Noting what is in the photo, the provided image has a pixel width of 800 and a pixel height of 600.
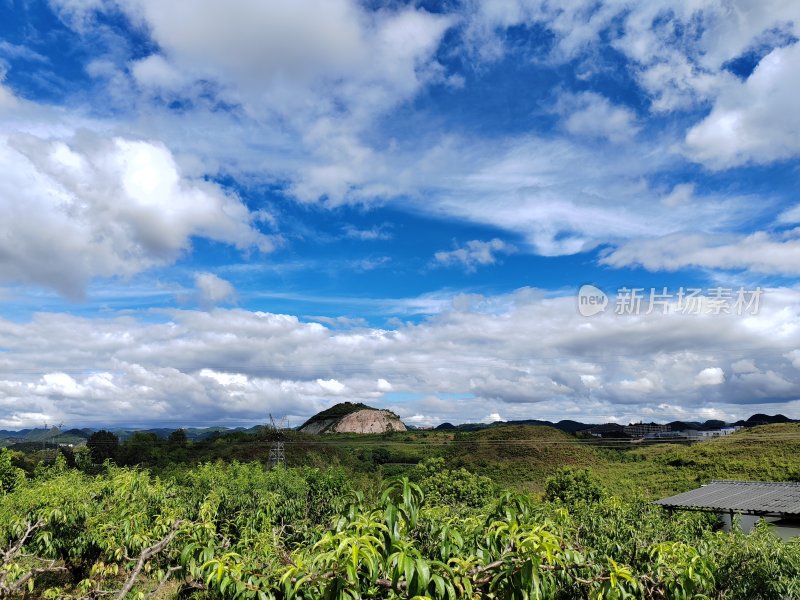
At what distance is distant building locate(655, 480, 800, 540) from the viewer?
16.6m

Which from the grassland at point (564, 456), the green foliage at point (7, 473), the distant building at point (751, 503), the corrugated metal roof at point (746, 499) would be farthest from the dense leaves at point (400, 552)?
the grassland at point (564, 456)

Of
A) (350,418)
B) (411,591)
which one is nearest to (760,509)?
(411,591)

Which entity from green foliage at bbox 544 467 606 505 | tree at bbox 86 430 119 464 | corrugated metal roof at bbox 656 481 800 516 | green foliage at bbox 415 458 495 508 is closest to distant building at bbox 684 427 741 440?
green foliage at bbox 544 467 606 505

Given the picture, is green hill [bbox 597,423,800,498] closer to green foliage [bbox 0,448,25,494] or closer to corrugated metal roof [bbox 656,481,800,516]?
corrugated metal roof [bbox 656,481,800,516]

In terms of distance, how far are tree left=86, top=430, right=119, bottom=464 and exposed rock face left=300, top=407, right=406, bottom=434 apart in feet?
128

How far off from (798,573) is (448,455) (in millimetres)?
51518

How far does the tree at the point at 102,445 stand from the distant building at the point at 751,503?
50591 millimetres

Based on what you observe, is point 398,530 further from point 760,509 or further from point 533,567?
point 760,509

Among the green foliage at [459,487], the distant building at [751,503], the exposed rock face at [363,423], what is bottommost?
the green foliage at [459,487]

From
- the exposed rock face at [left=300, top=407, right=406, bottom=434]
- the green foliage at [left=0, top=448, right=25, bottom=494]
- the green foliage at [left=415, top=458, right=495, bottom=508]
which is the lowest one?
the green foliage at [left=415, top=458, right=495, bottom=508]

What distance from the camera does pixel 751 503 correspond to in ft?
59.9

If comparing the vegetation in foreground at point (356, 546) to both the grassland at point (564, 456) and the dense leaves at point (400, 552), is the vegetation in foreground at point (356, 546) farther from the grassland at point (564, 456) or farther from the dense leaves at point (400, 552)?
the grassland at point (564, 456)

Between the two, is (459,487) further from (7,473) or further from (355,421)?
(355,421)

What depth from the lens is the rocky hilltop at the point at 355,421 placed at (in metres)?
91.9
